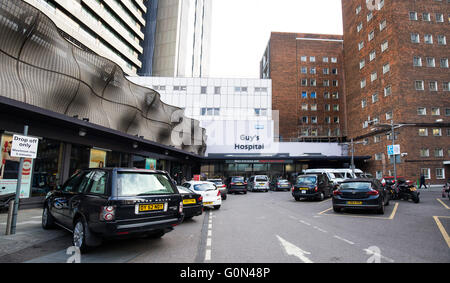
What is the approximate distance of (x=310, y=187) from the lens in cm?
1529

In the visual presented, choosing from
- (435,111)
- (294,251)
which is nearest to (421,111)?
(435,111)

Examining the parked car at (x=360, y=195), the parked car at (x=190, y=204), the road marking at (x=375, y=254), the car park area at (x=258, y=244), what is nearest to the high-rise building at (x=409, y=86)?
the parked car at (x=360, y=195)

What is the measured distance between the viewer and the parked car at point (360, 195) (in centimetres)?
967

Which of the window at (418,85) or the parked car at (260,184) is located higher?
the window at (418,85)

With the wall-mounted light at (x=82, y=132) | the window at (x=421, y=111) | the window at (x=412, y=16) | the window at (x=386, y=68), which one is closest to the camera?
the wall-mounted light at (x=82, y=132)

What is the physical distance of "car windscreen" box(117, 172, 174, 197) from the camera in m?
4.64

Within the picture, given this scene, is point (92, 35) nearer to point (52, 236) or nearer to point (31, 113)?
point (31, 113)

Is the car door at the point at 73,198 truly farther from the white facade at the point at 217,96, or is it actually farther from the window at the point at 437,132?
the window at the point at 437,132

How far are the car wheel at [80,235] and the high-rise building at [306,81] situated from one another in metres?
59.7

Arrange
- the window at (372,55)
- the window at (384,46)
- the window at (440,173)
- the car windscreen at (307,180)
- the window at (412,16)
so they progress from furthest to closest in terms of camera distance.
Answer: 1. the window at (372,55)
2. the window at (384,46)
3. the window at (412,16)
4. the window at (440,173)
5. the car windscreen at (307,180)

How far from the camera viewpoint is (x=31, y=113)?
30.2 ft

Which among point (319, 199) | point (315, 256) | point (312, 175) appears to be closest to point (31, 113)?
point (315, 256)

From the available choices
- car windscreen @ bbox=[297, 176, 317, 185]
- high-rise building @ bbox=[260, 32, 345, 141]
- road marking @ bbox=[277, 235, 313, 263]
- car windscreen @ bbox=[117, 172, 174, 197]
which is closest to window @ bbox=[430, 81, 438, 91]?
high-rise building @ bbox=[260, 32, 345, 141]
